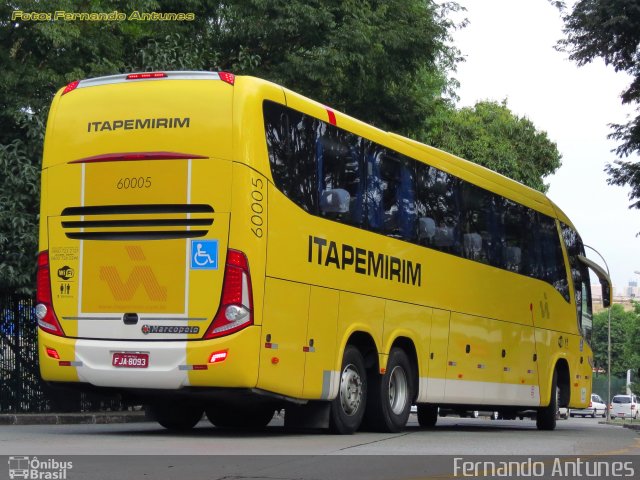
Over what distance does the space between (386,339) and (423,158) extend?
2.91 m

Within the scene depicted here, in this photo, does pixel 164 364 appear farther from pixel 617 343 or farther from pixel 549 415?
pixel 617 343

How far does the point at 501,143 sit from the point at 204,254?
4148 cm

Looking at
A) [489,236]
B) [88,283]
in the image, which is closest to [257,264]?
[88,283]

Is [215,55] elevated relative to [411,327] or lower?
elevated

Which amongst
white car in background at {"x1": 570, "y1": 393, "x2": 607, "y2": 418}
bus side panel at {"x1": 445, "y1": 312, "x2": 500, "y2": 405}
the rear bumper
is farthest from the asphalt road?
white car in background at {"x1": 570, "y1": 393, "x2": 607, "y2": 418}

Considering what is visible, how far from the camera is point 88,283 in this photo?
43.7ft

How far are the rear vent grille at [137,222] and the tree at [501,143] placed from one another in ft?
125

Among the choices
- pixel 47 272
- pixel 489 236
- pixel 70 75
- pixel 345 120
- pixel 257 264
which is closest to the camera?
pixel 257 264

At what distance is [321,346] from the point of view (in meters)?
13.9

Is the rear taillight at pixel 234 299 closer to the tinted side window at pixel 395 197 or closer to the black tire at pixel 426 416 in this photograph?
the tinted side window at pixel 395 197

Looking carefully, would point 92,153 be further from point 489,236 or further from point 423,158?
point 489,236

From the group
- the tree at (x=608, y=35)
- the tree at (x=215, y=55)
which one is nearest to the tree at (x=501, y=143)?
the tree at (x=215, y=55)

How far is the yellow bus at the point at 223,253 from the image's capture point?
1277 centimetres

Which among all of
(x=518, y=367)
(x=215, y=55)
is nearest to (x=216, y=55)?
(x=215, y=55)
